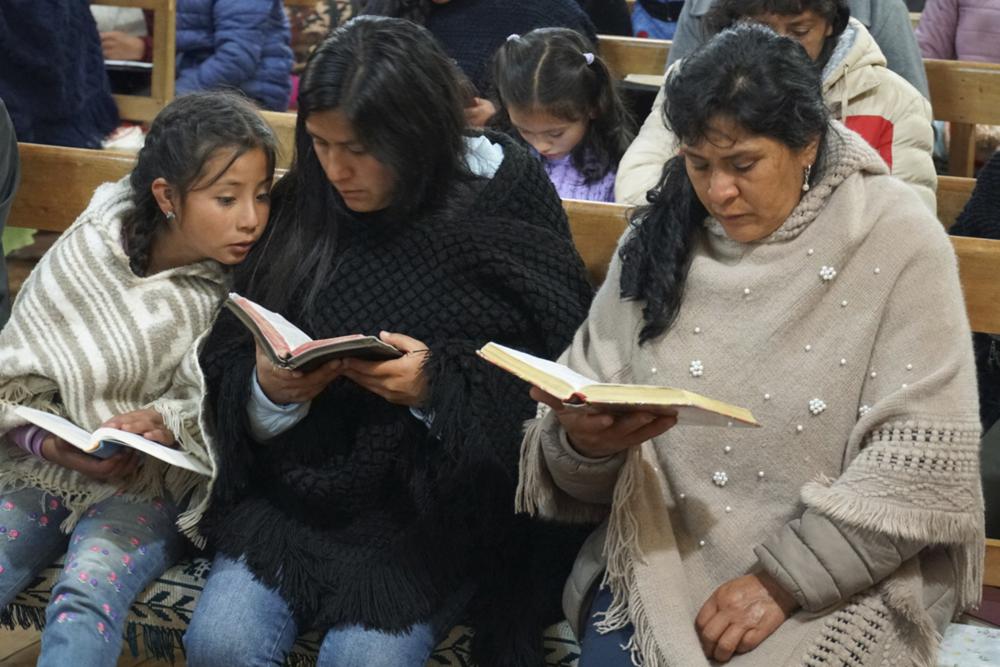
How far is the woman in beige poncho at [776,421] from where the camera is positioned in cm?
192

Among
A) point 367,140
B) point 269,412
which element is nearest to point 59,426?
point 269,412

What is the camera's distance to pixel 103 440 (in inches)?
90.8

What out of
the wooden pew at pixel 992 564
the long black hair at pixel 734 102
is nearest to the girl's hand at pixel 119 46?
the long black hair at pixel 734 102

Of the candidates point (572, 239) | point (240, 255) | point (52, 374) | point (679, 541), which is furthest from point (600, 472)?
point (52, 374)

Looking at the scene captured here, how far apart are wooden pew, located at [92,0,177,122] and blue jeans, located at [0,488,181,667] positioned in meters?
2.09

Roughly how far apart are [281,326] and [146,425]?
0.41 metres

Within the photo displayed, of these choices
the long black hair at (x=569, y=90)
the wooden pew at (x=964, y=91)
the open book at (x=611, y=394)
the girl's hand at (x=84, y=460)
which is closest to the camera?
the open book at (x=611, y=394)

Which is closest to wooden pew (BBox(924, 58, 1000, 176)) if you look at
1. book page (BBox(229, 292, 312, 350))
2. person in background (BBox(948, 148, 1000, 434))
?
person in background (BBox(948, 148, 1000, 434))

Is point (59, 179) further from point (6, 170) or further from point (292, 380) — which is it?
point (292, 380)

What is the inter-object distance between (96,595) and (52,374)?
43 cm

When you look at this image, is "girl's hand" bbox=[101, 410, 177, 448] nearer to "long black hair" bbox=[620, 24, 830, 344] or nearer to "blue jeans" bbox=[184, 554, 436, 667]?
"blue jeans" bbox=[184, 554, 436, 667]

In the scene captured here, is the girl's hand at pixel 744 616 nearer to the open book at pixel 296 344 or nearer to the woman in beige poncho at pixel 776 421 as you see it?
the woman in beige poncho at pixel 776 421

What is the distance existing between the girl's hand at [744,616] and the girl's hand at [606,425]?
262 mm

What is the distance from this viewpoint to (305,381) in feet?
7.32
